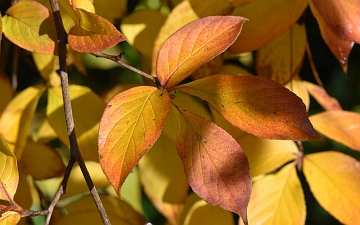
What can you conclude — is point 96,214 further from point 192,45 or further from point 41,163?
point 192,45

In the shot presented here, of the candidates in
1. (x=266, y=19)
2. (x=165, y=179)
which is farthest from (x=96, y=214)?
(x=266, y=19)

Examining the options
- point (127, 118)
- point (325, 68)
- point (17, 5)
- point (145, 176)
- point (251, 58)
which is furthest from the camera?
point (325, 68)

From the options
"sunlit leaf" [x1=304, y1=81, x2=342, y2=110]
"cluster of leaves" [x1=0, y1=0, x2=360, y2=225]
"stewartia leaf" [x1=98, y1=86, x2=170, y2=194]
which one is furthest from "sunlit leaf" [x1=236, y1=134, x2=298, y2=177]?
"stewartia leaf" [x1=98, y1=86, x2=170, y2=194]

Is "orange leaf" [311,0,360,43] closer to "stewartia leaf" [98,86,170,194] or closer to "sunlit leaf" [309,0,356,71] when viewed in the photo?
"sunlit leaf" [309,0,356,71]

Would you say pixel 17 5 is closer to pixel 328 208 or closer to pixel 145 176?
pixel 145 176

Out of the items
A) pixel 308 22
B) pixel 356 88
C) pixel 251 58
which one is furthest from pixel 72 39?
pixel 356 88
